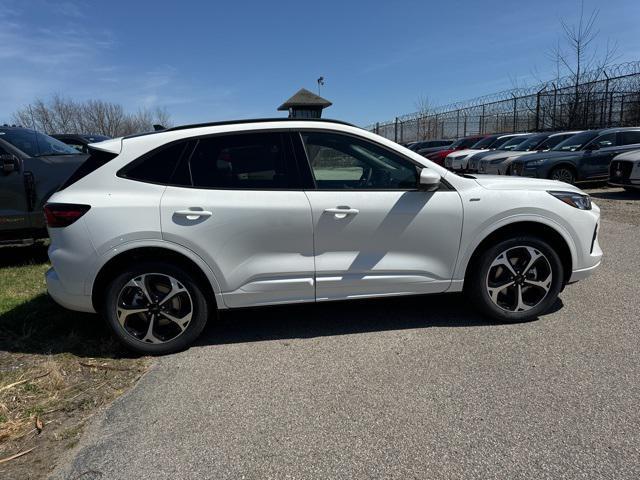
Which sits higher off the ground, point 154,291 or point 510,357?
point 154,291

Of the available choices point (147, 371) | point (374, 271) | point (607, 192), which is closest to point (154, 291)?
point (147, 371)

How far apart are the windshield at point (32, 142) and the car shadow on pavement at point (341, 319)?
3.87 m

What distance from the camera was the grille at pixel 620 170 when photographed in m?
11.0

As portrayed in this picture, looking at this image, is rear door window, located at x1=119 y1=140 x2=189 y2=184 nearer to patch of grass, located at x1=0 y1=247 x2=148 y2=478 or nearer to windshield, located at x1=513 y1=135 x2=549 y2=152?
patch of grass, located at x1=0 y1=247 x2=148 y2=478

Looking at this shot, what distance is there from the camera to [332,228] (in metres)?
3.58

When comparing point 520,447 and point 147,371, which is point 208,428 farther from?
point 520,447

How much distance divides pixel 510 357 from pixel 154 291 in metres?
2.74

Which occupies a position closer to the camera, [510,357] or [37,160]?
[510,357]

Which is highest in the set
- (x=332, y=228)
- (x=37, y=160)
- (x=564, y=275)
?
(x=37, y=160)

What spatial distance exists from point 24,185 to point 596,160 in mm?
13183

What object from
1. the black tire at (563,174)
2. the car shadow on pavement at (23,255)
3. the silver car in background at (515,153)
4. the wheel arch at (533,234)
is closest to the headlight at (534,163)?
the black tire at (563,174)

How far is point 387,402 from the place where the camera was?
9.41 feet

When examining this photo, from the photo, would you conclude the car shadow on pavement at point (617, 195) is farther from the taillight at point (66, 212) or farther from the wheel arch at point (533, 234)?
the taillight at point (66, 212)

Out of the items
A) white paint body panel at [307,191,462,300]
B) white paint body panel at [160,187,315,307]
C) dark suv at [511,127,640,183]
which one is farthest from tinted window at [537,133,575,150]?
white paint body panel at [160,187,315,307]
